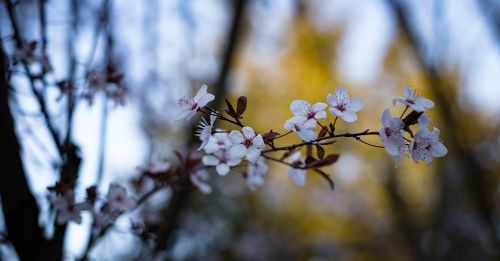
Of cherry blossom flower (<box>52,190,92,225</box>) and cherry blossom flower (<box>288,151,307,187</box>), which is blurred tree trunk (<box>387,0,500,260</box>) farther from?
cherry blossom flower (<box>52,190,92,225</box>)

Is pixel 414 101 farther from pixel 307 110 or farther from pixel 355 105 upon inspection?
pixel 307 110

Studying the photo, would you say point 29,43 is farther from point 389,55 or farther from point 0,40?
point 389,55

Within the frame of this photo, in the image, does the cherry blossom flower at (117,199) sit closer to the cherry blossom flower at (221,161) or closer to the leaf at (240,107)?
the cherry blossom flower at (221,161)

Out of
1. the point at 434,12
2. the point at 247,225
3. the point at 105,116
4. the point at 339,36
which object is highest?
the point at 339,36

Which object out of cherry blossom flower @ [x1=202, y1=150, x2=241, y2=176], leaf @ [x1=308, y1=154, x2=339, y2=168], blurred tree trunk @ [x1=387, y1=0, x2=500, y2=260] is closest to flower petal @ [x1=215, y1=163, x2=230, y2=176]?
cherry blossom flower @ [x1=202, y1=150, x2=241, y2=176]

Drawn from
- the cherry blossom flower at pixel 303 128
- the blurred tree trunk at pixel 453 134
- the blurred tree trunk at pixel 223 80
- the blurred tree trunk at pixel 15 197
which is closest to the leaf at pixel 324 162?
the cherry blossom flower at pixel 303 128

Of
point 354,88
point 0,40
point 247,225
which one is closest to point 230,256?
point 247,225
